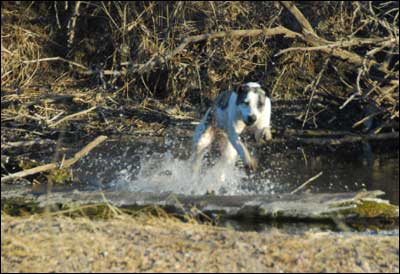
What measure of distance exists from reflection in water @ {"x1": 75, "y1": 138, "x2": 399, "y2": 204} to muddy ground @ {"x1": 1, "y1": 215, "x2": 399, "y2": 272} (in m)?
2.66

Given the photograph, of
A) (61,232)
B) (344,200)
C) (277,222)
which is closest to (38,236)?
(61,232)

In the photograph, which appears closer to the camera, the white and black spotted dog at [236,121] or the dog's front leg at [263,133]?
the white and black spotted dog at [236,121]

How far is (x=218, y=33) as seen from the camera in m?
12.0

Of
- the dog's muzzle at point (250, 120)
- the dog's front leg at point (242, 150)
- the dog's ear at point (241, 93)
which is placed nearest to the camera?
the dog's front leg at point (242, 150)

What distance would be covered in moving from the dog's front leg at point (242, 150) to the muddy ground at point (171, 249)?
240cm

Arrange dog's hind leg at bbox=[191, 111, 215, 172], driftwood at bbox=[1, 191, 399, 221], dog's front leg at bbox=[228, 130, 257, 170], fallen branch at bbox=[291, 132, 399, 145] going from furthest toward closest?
fallen branch at bbox=[291, 132, 399, 145], dog's hind leg at bbox=[191, 111, 215, 172], dog's front leg at bbox=[228, 130, 257, 170], driftwood at bbox=[1, 191, 399, 221]

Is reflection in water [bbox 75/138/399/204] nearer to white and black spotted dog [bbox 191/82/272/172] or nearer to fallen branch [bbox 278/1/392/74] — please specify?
white and black spotted dog [bbox 191/82/272/172]

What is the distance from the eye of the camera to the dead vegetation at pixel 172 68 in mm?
12461

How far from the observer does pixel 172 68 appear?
13.6m

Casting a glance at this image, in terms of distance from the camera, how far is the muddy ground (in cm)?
574

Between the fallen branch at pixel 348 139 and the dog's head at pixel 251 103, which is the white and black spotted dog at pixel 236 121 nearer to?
the dog's head at pixel 251 103

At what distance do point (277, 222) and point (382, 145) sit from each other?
4.64 metres

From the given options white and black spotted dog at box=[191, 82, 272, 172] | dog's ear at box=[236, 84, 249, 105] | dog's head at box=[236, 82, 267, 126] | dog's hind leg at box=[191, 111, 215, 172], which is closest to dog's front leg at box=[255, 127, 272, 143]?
white and black spotted dog at box=[191, 82, 272, 172]

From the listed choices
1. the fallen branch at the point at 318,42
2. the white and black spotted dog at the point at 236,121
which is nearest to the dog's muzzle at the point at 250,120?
the white and black spotted dog at the point at 236,121
